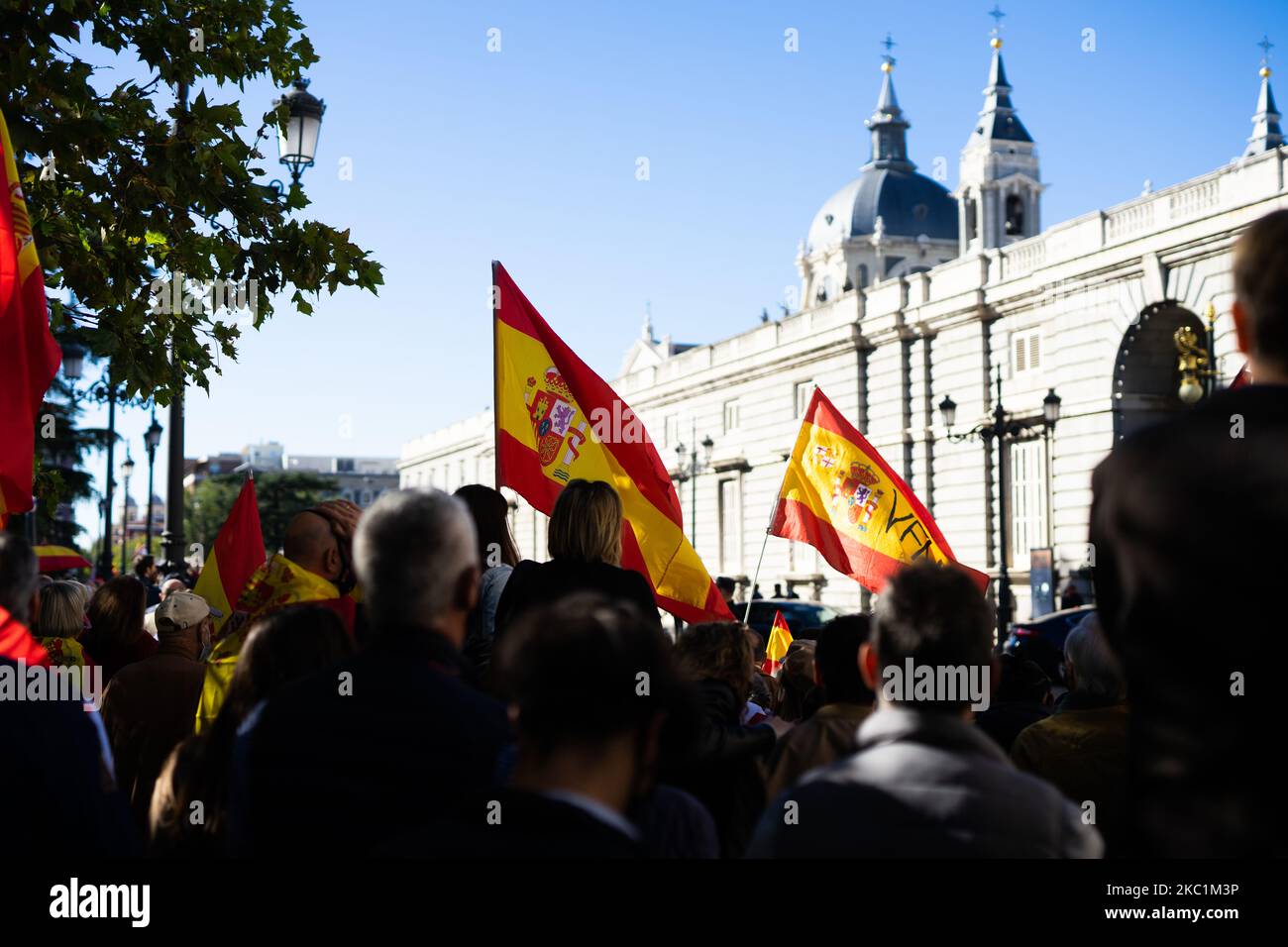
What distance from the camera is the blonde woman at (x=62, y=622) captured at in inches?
244

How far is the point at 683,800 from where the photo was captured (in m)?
3.16

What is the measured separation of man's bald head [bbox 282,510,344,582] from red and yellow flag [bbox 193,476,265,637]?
4.64 metres

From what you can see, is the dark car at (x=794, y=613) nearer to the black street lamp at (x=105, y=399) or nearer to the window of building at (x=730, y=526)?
the black street lamp at (x=105, y=399)

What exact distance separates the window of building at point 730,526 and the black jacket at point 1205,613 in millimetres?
45854

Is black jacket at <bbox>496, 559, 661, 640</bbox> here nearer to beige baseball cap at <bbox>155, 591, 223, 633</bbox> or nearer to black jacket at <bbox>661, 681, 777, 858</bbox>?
black jacket at <bbox>661, 681, 777, 858</bbox>

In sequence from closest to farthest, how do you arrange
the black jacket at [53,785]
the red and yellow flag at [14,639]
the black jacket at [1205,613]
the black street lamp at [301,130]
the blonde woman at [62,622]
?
the black jacket at [1205,613], the black jacket at [53,785], the red and yellow flag at [14,639], the blonde woman at [62,622], the black street lamp at [301,130]

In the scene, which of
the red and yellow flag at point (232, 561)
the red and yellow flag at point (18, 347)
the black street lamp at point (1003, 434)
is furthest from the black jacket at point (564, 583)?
the black street lamp at point (1003, 434)

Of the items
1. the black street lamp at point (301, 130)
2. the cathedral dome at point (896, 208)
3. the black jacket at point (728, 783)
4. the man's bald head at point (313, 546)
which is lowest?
the black jacket at point (728, 783)

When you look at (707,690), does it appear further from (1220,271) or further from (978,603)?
(1220,271)

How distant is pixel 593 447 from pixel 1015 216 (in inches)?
2362

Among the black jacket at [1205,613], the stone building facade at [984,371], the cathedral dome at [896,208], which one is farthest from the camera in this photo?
the cathedral dome at [896,208]

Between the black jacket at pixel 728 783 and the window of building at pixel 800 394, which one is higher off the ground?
the window of building at pixel 800 394

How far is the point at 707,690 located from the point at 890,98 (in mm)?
105587
